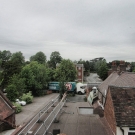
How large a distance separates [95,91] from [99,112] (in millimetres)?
10252

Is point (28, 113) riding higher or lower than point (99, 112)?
lower

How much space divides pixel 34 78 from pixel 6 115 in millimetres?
23966

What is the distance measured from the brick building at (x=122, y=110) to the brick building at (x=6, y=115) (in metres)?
8.58

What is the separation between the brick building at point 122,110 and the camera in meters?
7.57

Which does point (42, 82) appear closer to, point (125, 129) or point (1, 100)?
point (1, 100)

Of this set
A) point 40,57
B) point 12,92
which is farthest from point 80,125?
point 40,57

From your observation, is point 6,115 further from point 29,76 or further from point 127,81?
point 29,76

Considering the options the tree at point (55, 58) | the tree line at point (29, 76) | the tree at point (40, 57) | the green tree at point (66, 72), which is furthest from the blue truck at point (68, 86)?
the tree at point (55, 58)

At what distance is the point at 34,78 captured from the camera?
36.8 m

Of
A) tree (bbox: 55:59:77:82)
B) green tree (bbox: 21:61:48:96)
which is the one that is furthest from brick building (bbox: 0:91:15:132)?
tree (bbox: 55:59:77:82)

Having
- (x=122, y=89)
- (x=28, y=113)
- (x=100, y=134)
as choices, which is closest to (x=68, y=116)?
(x=100, y=134)

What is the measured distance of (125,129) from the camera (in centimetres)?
755

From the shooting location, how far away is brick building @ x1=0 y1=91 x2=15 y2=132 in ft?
41.0

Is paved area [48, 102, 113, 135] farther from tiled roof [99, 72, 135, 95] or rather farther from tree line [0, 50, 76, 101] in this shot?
tree line [0, 50, 76, 101]
